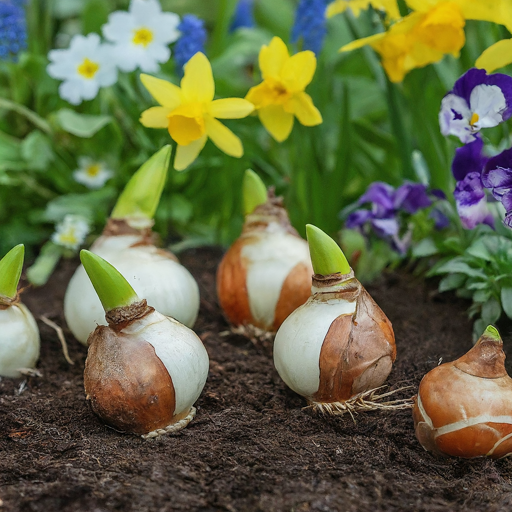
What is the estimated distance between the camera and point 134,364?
2.97 ft

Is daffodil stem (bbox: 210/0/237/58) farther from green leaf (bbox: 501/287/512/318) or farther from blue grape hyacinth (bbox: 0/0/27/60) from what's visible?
green leaf (bbox: 501/287/512/318)

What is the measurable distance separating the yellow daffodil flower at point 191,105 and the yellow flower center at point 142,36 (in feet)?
1.23

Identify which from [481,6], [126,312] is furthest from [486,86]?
[126,312]

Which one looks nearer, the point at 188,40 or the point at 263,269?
the point at 263,269

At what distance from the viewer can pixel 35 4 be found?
2.14m

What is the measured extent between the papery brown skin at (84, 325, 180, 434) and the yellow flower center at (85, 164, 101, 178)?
104 cm

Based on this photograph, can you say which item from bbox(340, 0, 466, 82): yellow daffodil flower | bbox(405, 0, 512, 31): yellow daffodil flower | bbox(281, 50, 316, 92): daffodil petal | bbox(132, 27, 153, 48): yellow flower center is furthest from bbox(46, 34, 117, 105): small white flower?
bbox(405, 0, 512, 31): yellow daffodil flower

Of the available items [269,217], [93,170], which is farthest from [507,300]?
[93,170]

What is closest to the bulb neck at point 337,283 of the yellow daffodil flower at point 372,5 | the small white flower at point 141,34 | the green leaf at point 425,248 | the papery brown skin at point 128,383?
the papery brown skin at point 128,383

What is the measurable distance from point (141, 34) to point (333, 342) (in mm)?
960

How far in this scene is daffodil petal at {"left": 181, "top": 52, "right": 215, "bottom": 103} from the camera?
1.15 meters

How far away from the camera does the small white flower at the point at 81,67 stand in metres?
1.57

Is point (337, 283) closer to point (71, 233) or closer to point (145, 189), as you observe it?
point (145, 189)

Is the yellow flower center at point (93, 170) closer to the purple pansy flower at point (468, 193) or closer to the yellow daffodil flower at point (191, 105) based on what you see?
the yellow daffodil flower at point (191, 105)
